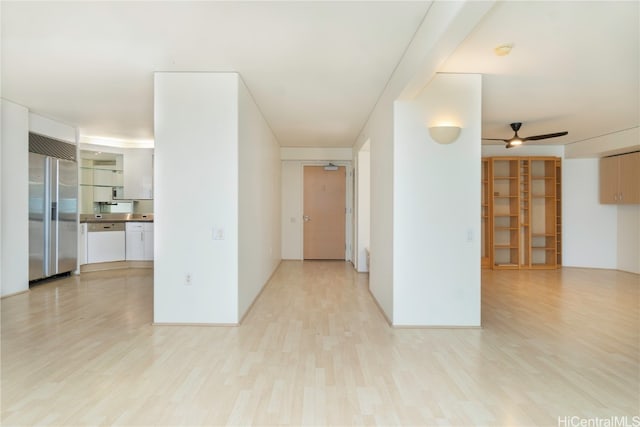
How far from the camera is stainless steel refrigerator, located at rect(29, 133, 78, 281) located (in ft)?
17.7

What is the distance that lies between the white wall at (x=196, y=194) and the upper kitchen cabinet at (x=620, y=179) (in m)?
6.87

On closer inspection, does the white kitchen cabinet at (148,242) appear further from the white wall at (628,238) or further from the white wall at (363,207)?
the white wall at (628,238)

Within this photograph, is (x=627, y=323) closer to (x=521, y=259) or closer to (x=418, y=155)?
(x=418, y=155)

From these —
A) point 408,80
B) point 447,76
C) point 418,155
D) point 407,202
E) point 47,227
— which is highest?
point 447,76

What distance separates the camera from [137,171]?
7719 millimetres

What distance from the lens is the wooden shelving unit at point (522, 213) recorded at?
747 cm

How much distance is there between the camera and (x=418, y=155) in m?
3.69

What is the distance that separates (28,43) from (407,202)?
352cm

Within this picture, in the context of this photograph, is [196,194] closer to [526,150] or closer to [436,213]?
[436,213]

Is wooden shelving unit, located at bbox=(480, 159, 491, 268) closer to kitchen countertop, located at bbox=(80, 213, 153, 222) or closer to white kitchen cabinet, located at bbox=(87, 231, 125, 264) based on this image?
kitchen countertop, located at bbox=(80, 213, 153, 222)

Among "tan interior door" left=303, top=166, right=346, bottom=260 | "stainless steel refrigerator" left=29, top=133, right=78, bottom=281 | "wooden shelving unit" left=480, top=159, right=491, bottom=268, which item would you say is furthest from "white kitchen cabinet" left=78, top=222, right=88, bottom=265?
"wooden shelving unit" left=480, top=159, right=491, bottom=268

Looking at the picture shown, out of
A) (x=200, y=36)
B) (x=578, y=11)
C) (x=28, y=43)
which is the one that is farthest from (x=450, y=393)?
(x=28, y=43)

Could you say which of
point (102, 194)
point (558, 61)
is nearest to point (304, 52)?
point (558, 61)

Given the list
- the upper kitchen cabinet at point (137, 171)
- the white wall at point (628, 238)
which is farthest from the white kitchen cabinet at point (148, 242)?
the white wall at point (628, 238)
